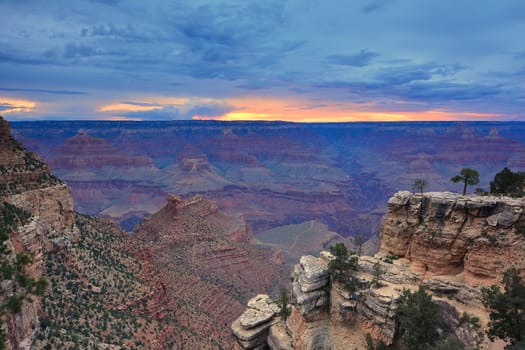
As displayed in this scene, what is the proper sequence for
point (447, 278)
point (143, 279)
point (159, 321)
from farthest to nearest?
point (143, 279) < point (159, 321) < point (447, 278)

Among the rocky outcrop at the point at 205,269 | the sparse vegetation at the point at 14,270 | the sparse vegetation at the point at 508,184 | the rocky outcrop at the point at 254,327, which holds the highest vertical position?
the sparse vegetation at the point at 508,184

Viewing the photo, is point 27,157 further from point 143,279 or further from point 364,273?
point 364,273

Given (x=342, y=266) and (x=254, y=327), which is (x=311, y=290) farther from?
(x=254, y=327)

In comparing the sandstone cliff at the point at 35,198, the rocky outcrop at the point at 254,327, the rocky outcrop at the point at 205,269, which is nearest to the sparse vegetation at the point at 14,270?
the sandstone cliff at the point at 35,198

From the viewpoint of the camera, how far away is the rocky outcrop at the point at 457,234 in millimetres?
25047

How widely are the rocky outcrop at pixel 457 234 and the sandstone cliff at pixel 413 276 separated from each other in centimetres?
6

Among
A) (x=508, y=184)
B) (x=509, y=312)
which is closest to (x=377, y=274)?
(x=509, y=312)

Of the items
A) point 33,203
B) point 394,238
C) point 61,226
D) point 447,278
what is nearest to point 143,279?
point 61,226

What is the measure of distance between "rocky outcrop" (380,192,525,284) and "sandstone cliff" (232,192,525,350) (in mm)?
57

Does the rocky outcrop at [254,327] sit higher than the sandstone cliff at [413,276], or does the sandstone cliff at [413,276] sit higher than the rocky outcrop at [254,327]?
the sandstone cliff at [413,276]

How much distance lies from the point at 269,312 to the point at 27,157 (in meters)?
34.6

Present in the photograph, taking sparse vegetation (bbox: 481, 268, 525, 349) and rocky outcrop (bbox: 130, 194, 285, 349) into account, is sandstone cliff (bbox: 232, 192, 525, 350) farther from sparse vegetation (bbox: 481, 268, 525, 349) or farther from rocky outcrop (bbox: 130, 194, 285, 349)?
rocky outcrop (bbox: 130, 194, 285, 349)

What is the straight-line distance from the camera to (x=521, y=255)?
79.8ft

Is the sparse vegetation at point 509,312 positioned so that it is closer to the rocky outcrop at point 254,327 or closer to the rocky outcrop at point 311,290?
the rocky outcrop at point 311,290
